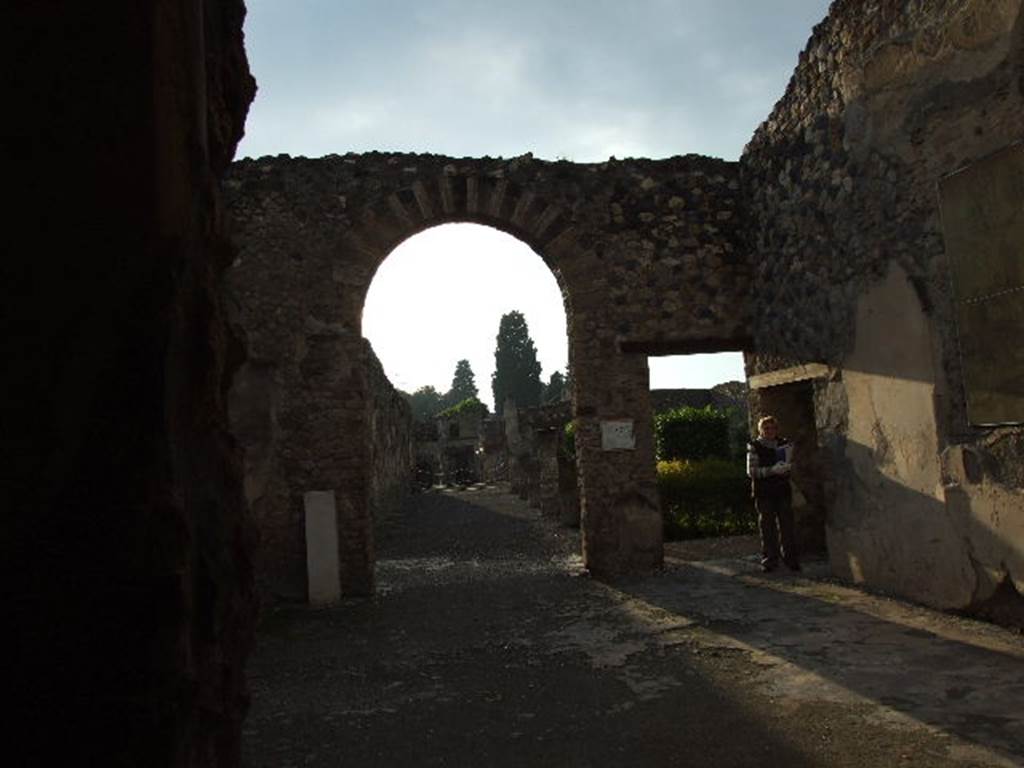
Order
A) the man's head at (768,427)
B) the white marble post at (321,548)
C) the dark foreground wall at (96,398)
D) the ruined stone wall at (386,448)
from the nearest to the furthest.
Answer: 1. the dark foreground wall at (96,398)
2. the white marble post at (321,548)
3. the man's head at (768,427)
4. the ruined stone wall at (386,448)

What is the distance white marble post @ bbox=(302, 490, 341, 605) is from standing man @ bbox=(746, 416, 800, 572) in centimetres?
364

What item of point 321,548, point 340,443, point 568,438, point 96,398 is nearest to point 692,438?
point 568,438

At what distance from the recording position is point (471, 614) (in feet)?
18.9

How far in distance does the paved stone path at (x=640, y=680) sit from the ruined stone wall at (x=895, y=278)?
0.49 meters

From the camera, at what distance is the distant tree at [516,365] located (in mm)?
46700

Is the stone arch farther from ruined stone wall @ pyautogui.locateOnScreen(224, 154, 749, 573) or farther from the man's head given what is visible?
the man's head

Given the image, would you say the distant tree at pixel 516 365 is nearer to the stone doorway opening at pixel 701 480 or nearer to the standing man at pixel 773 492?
the stone doorway opening at pixel 701 480

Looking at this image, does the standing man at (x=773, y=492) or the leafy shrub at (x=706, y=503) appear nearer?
the standing man at (x=773, y=492)

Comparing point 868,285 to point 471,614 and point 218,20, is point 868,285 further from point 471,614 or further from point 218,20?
point 218,20

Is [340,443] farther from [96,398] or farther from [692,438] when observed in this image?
[692,438]

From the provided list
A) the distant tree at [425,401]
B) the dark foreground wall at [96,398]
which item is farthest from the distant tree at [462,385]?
the dark foreground wall at [96,398]

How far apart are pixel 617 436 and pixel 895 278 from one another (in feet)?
9.09

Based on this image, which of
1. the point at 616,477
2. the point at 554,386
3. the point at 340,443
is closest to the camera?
the point at 340,443

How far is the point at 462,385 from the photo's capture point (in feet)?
241
